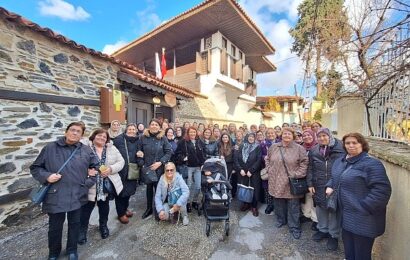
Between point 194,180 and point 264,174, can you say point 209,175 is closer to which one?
point 194,180

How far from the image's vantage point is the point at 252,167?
4.24 m

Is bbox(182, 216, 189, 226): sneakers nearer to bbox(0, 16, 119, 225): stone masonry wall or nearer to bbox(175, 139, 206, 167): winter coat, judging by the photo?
bbox(175, 139, 206, 167): winter coat

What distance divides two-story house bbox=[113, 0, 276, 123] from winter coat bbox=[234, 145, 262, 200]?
15.2 ft

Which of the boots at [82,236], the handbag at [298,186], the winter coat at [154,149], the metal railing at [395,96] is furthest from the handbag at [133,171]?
the metal railing at [395,96]

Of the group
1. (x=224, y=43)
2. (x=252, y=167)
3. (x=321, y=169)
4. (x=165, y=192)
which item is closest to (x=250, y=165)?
(x=252, y=167)

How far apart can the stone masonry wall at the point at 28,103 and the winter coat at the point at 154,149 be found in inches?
69.9

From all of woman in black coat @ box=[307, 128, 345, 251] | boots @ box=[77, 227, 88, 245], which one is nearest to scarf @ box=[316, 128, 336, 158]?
woman in black coat @ box=[307, 128, 345, 251]

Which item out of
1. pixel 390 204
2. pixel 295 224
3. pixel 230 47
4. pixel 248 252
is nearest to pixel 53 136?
pixel 248 252

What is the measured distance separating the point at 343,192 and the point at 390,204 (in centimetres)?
66

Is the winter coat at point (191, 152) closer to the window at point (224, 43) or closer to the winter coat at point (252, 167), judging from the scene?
the winter coat at point (252, 167)

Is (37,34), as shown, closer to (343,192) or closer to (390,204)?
(343,192)

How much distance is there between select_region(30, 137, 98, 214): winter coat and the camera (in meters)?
2.47

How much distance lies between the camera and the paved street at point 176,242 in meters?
2.92

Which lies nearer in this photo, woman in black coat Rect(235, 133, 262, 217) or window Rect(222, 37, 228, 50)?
woman in black coat Rect(235, 133, 262, 217)
